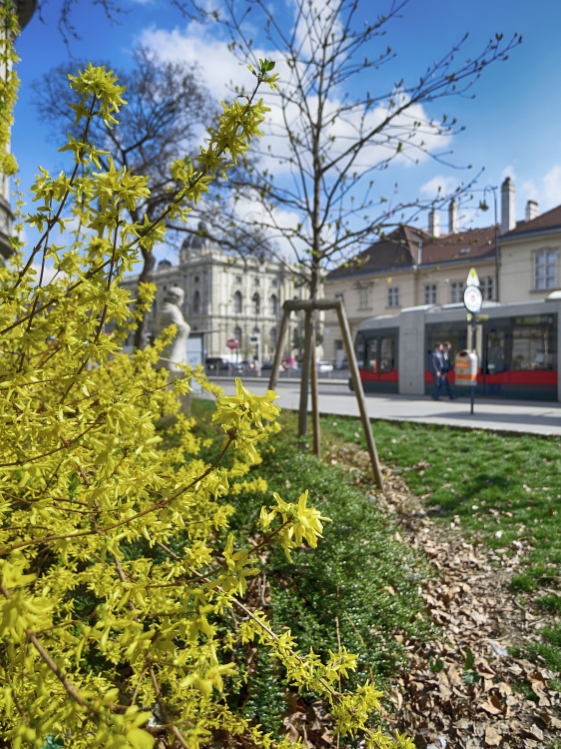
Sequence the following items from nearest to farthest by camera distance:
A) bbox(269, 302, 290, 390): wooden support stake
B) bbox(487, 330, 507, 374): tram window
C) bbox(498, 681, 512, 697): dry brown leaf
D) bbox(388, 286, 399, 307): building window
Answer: bbox(498, 681, 512, 697): dry brown leaf < bbox(269, 302, 290, 390): wooden support stake < bbox(487, 330, 507, 374): tram window < bbox(388, 286, 399, 307): building window

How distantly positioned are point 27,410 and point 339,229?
5.56 meters

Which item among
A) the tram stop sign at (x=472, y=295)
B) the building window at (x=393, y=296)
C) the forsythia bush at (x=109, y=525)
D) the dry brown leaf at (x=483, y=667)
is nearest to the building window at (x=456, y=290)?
the building window at (x=393, y=296)

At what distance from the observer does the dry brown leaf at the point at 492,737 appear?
8.29 ft

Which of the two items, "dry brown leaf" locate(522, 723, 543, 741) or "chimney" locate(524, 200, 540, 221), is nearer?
"dry brown leaf" locate(522, 723, 543, 741)

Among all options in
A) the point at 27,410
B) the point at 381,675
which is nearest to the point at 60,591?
the point at 27,410

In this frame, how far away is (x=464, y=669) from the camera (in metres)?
2.97

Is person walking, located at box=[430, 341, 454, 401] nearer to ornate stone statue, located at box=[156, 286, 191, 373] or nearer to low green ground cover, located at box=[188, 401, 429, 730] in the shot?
ornate stone statue, located at box=[156, 286, 191, 373]

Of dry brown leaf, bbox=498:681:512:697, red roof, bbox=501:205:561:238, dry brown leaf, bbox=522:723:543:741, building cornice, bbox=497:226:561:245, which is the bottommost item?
dry brown leaf, bbox=522:723:543:741

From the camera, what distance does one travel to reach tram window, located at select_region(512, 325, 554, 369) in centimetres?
1589

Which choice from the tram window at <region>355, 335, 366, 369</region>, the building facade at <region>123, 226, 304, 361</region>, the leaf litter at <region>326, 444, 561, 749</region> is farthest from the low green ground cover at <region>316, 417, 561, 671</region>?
the building facade at <region>123, 226, 304, 361</region>

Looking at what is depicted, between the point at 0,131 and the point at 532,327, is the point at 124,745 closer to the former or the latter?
the point at 0,131

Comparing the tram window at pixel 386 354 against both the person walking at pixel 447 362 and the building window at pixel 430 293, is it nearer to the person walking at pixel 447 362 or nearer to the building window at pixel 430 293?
the person walking at pixel 447 362

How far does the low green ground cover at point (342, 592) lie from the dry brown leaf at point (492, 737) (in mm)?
501

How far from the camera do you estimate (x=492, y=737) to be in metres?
2.56
